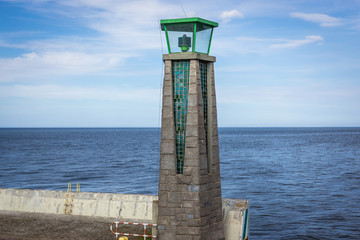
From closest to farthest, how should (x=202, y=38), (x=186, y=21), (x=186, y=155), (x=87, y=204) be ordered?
(x=186, y=21) → (x=186, y=155) → (x=202, y=38) → (x=87, y=204)

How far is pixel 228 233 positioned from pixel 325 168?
190 ft

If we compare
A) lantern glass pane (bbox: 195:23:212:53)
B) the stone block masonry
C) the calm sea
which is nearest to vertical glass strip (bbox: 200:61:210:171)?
the stone block masonry

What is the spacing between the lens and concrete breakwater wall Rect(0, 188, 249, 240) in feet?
67.6

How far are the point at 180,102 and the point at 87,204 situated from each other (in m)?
9.83

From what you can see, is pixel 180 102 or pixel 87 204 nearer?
pixel 180 102

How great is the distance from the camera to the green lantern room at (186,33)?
14.9 metres

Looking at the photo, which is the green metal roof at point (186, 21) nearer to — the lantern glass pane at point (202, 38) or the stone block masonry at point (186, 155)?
the lantern glass pane at point (202, 38)

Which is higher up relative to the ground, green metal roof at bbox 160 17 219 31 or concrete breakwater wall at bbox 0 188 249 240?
green metal roof at bbox 160 17 219 31

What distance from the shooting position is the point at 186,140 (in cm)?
1492

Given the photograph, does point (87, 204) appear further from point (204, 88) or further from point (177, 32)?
point (177, 32)

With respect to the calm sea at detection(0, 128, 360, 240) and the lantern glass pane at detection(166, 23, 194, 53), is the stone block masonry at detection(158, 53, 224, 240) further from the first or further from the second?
the calm sea at detection(0, 128, 360, 240)

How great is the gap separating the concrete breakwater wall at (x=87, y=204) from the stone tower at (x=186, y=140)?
14.0ft

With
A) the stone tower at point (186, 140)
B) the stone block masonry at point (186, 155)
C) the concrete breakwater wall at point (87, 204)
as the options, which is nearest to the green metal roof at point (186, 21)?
the stone tower at point (186, 140)

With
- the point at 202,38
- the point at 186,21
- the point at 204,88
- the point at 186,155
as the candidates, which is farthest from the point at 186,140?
the point at 186,21
